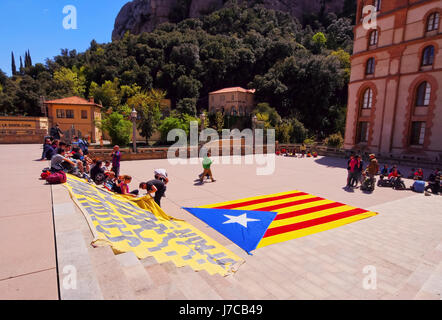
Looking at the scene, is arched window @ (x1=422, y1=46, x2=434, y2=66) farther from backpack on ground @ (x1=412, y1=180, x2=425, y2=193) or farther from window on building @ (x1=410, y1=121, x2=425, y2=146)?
backpack on ground @ (x1=412, y1=180, x2=425, y2=193)

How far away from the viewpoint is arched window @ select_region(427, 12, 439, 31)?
839 inches

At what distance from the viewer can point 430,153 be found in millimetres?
21547

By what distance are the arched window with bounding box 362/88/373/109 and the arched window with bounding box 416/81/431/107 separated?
403cm

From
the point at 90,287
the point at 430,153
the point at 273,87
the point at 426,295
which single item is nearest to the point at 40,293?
the point at 90,287

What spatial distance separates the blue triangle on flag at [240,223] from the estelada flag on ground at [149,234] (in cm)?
66

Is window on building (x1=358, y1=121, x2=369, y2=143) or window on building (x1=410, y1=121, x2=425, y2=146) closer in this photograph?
window on building (x1=410, y1=121, x2=425, y2=146)

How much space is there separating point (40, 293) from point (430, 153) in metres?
27.1

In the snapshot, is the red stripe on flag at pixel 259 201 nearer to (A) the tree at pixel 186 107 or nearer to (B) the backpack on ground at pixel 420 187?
(B) the backpack on ground at pixel 420 187

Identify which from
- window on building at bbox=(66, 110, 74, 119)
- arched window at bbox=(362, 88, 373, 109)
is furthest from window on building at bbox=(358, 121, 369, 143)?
window on building at bbox=(66, 110, 74, 119)

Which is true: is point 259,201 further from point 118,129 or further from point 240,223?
point 118,129

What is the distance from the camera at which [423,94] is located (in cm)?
2241

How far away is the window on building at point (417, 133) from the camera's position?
22656 millimetres

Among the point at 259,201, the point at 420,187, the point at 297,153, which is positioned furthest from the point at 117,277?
the point at 297,153

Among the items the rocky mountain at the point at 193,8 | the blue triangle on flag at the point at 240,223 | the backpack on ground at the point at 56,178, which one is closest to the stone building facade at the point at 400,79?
the blue triangle on flag at the point at 240,223
